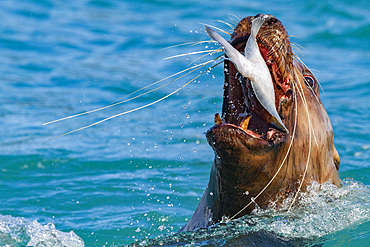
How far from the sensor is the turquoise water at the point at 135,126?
4.09m

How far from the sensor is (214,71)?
30.7 ft

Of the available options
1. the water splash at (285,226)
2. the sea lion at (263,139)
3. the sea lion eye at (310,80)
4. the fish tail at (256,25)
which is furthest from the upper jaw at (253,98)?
the water splash at (285,226)

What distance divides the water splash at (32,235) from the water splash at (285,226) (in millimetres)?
665

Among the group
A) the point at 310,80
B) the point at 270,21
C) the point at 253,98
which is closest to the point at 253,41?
the point at 270,21

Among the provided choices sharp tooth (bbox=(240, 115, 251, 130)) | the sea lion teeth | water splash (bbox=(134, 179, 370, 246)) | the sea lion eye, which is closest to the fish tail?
the sea lion teeth

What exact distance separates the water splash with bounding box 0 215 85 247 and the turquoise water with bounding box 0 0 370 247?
1 centimetres

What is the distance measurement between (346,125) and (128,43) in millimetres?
4914

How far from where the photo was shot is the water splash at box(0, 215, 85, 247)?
4.03 m

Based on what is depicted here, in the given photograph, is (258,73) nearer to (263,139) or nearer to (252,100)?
(252,100)

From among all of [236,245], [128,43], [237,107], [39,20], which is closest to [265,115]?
[237,107]

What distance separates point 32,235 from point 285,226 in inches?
75.0

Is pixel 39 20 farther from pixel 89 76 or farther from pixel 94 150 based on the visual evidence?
pixel 94 150

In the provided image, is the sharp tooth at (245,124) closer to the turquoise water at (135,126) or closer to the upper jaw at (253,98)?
the upper jaw at (253,98)

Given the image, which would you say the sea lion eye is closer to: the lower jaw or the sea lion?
the sea lion
